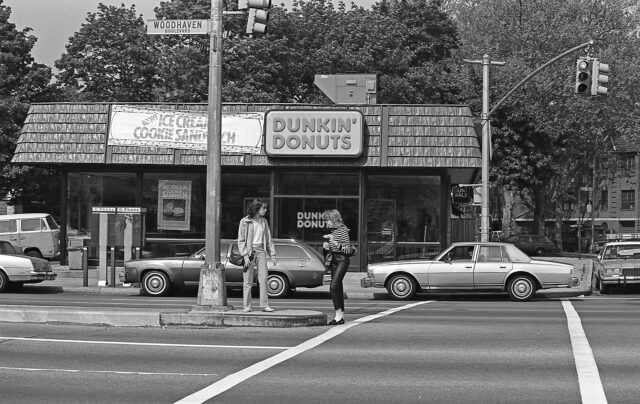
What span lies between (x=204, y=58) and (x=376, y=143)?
17.0 m

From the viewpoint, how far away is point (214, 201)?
14.5 m

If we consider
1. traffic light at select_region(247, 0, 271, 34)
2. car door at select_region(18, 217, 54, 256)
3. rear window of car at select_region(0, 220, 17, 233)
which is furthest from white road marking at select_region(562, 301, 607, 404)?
rear window of car at select_region(0, 220, 17, 233)

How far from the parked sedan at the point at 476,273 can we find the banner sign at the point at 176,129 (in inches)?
337

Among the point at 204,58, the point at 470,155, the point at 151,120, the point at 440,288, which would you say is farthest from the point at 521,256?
the point at 204,58

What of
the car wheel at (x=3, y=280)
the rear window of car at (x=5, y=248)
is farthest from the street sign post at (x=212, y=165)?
the rear window of car at (x=5, y=248)

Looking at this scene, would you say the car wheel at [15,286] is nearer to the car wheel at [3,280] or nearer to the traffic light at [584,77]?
the car wheel at [3,280]

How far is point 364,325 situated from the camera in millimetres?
14172

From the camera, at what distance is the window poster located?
29.5m

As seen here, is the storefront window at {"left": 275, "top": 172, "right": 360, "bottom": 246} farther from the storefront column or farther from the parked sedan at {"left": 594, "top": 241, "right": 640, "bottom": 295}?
the parked sedan at {"left": 594, "top": 241, "right": 640, "bottom": 295}

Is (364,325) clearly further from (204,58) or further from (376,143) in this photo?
(204,58)

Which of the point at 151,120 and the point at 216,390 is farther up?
the point at 151,120

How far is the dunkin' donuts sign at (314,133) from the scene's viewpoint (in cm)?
2783

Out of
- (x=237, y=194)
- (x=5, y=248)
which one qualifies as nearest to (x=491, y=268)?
(x=237, y=194)

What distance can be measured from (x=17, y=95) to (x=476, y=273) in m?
30.6
